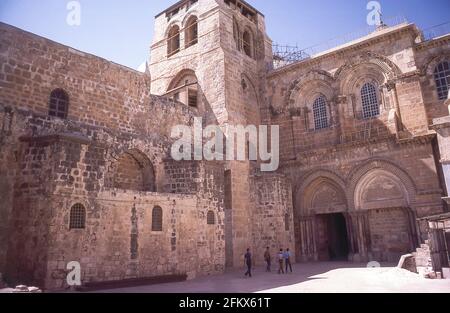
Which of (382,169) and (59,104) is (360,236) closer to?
(382,169)

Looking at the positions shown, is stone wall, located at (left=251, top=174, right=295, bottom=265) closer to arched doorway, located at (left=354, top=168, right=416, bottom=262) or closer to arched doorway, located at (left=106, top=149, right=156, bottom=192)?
arched doorway, located at (left=354, top=168, right=416, bottom=262)

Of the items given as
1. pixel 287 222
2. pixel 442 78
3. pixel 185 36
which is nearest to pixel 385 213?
pixel 287 222

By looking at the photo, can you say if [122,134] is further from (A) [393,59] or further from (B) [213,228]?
(A) [393,59]

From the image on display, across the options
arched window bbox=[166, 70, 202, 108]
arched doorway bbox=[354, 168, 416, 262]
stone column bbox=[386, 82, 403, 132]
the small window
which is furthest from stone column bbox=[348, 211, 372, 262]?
the small window

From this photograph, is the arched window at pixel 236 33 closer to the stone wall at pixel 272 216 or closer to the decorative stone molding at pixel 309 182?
the stone wall at pixel 272 216

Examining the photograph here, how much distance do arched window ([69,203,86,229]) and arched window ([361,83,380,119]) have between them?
14.4 m

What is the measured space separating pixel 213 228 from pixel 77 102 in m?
7.37

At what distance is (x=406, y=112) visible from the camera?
54.0 ft

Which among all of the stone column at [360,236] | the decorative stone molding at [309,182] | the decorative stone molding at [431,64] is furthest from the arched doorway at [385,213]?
the decorative stone molding at [431,64]

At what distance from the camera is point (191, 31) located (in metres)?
22.5

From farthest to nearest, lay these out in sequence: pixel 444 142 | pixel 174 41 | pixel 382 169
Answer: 1. pixel 174 41
2. pixel 382 169
3. pixel 444 142

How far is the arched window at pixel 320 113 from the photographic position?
1957 centimetres

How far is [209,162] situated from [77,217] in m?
5.81
